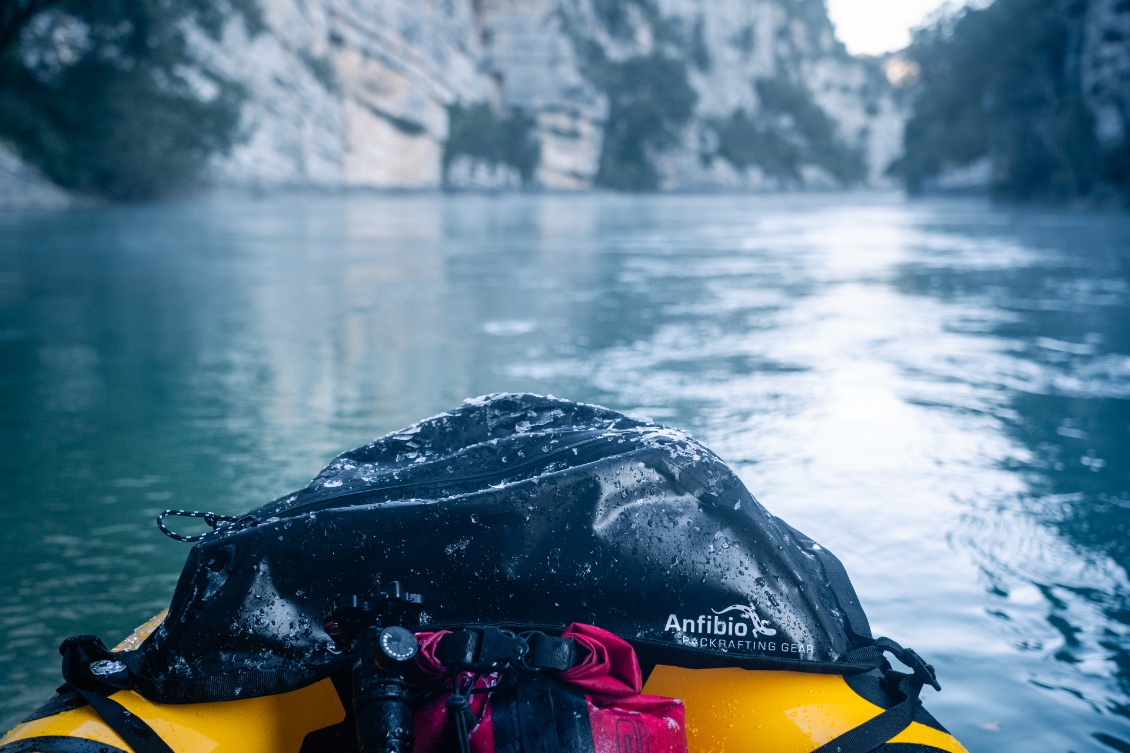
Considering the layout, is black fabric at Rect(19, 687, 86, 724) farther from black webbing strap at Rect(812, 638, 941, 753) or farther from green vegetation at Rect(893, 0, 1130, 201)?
green vegetation at Rect(893, 0, 1130, 201)

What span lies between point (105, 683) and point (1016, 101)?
2845 cm

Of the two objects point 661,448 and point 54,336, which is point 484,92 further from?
point 661,448

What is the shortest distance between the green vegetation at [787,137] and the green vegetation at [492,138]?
72.4 ft

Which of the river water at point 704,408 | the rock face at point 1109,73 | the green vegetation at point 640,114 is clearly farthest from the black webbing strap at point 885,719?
the green vegetation at point 640,114

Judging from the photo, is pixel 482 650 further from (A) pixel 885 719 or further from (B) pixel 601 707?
(A) pixel 885 719

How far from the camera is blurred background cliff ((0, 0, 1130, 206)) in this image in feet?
57.0

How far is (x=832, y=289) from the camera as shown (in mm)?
7234

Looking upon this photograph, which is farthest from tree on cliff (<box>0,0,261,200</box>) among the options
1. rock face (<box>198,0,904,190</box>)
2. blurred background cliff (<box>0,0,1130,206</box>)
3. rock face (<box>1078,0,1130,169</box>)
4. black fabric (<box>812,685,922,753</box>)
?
rock face (<box>1078,0,1130,169</box>)

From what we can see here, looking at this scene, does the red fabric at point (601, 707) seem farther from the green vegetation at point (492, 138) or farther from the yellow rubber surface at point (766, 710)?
the green vegetation at point (492, 138)

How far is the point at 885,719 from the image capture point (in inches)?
44.0

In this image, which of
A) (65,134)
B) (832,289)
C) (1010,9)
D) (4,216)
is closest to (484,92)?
(1010,9)

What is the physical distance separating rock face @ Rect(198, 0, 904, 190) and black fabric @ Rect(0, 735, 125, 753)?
23.8 metres

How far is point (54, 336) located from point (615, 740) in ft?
15.6

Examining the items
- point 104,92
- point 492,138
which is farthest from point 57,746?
point 492,138
